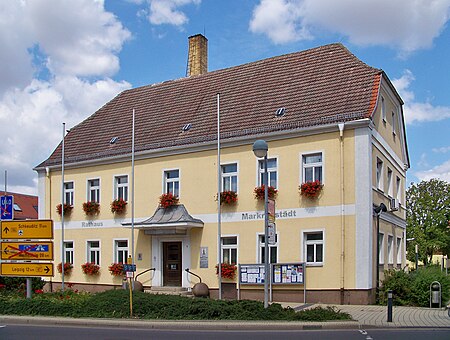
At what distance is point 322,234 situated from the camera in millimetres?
22641

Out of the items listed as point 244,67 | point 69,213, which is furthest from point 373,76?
point 69,213

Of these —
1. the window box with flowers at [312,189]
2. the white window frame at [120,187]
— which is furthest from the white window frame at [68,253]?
the window box with flowers at [312,189]

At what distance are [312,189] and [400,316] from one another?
6.38m

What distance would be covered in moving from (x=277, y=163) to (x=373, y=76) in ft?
17.3

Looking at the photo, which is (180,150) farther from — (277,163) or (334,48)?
(334,48)

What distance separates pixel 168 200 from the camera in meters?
26.5

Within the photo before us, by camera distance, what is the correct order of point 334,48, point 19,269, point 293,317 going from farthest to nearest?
point 334,48, point 19,269, point 293,317

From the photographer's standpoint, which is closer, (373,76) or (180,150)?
(373,76)

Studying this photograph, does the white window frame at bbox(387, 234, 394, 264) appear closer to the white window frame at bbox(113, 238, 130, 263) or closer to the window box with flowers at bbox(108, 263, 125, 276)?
the white window frame at bbox(113, 238, 130, 263)

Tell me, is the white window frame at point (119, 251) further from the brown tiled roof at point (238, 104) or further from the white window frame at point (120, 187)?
the brown tiled roof at point (238, 104)

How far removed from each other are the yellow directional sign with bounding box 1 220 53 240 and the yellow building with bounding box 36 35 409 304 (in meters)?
6.90

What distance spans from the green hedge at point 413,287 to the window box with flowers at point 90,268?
1415 centimetres

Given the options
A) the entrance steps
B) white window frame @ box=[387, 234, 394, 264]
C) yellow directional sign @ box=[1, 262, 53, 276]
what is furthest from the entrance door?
white window frame @ box=[387, 234, 394, 264]

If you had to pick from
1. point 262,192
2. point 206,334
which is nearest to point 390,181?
point 262,192
